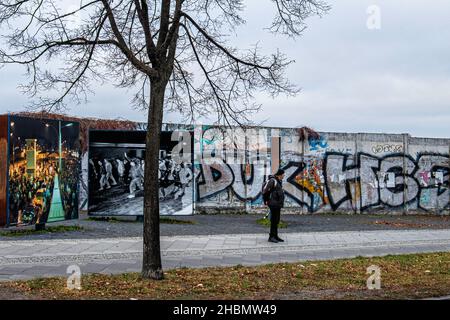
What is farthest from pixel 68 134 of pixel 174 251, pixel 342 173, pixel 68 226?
pixel 342 173

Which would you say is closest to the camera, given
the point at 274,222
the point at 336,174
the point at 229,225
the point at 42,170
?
the point at 274,222

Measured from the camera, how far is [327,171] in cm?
2923

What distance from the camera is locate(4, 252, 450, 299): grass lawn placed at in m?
9.25

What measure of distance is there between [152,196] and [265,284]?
7.59ft

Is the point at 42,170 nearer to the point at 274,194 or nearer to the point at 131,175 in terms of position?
the point at 131,175

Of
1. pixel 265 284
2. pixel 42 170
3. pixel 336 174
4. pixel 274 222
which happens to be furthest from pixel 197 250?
pixel 336 174

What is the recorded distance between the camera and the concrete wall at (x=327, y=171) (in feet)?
90.4

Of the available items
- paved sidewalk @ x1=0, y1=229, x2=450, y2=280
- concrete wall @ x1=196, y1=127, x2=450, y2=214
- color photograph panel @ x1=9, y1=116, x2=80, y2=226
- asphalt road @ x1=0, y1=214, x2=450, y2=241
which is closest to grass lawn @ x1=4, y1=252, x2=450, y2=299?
paved sidewalk @ x1=0, y1=229, x2=450, y2=280

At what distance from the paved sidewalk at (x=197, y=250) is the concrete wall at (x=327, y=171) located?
868 centimetres

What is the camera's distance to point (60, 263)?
12305 mm

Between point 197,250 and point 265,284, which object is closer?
point 265,284

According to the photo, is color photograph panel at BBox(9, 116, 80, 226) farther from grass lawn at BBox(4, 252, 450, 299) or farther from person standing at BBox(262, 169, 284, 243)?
grass lawn at BBox(4, 252, 450, 299)
